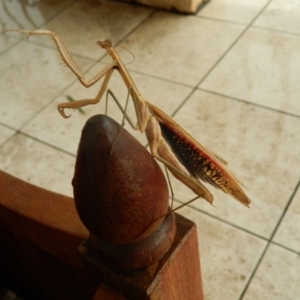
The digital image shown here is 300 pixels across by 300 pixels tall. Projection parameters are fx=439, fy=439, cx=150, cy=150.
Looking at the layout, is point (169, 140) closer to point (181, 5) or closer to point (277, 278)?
point (277, 278)

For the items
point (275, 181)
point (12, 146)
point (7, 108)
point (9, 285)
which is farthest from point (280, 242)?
point (7, 108)

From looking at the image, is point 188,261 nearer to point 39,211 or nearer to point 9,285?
point 39,211

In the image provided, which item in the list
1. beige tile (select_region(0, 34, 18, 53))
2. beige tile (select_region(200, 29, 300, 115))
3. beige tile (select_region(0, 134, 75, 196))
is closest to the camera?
beige tile (select_region(0, 134, 75, 196))

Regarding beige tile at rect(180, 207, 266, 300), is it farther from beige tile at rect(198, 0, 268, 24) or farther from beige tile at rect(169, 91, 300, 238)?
A: beige tile at rect(198, 0, 268, 24)

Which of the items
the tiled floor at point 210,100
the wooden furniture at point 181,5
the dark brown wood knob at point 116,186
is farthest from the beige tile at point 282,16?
the dark brown wood knob at point 116,186

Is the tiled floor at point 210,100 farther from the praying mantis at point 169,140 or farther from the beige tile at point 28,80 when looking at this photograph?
the praying mantis at point 169,140

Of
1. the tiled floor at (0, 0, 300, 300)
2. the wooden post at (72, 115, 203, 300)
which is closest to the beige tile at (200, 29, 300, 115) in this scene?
the tiled floor at (0, 0, 300, 300)

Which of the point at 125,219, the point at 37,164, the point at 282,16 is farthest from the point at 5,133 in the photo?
the point at 125,219
